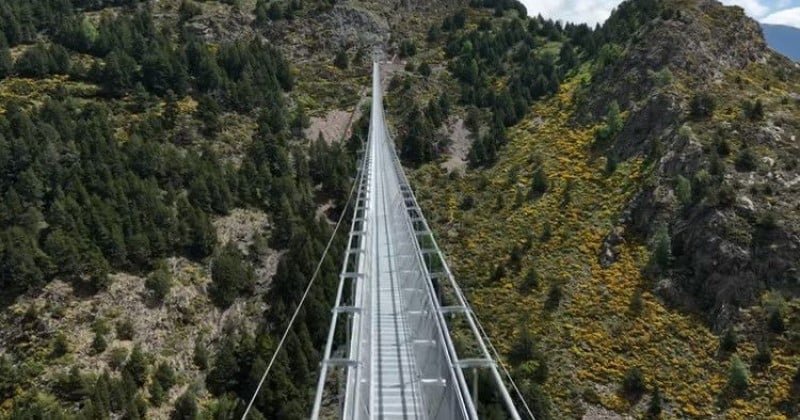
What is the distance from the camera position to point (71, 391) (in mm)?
35906

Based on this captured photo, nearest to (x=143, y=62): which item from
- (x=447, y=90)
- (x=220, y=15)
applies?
(x=220, y=15)

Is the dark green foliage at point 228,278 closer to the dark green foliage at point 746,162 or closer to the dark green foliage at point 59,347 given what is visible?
the dark green foliage at point 59,347

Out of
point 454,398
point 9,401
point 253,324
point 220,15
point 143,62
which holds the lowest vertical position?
point 9,401

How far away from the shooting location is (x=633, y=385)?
112 feet

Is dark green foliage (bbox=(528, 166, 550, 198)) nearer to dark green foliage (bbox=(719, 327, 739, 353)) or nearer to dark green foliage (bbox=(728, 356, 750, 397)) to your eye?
dark green foliage (bbox=(719, 327, 739, 353))

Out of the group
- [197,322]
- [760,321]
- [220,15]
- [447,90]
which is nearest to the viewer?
[760,321]

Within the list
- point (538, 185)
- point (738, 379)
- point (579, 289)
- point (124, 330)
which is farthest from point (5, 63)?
point (738, 379)

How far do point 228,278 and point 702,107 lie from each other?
41.7 metres

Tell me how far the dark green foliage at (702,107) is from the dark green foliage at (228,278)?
39549mm

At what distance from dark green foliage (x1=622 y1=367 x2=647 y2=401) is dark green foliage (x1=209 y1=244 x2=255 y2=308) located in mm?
28541

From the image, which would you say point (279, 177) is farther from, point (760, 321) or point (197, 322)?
point (760, 321)

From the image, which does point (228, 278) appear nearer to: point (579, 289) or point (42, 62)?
point (579, 289)

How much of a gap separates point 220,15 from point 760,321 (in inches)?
3306

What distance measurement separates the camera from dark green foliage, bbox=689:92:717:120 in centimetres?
5006
